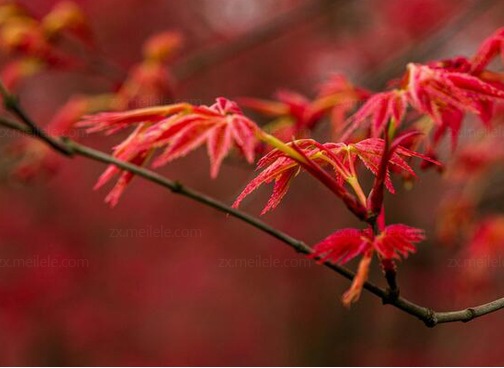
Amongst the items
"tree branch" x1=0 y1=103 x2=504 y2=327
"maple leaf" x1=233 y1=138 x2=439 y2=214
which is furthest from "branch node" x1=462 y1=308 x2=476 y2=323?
"maple leaf" x1=233 y1=138 x2=439 y2=214

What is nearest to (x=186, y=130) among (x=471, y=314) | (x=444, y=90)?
(x=444, y=90)

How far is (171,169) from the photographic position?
16.0ft

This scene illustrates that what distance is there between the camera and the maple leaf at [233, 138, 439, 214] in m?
0.86

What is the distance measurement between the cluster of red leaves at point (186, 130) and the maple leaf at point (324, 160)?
6 cm

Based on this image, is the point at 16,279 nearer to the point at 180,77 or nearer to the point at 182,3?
the point at 182,3

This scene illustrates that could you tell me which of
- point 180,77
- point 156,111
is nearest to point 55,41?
point 180,77

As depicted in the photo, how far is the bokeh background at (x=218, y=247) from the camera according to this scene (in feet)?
14.4

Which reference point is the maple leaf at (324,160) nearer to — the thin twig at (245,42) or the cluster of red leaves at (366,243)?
the cluster of red leaves at (366,243)

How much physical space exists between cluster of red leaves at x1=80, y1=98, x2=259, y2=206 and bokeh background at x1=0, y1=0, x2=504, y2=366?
308cm

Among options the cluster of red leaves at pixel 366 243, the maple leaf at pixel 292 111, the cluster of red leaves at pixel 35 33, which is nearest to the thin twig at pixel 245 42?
the cluster of red leaves at pixel 35 33

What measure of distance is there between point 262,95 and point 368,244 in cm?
409

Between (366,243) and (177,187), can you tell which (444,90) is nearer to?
(366,243)

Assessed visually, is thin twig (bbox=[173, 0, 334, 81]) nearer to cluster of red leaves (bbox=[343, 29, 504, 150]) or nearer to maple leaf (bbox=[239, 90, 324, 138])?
maple leaf (bbox=[239, 90, 324, 138])

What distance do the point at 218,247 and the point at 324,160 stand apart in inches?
173
